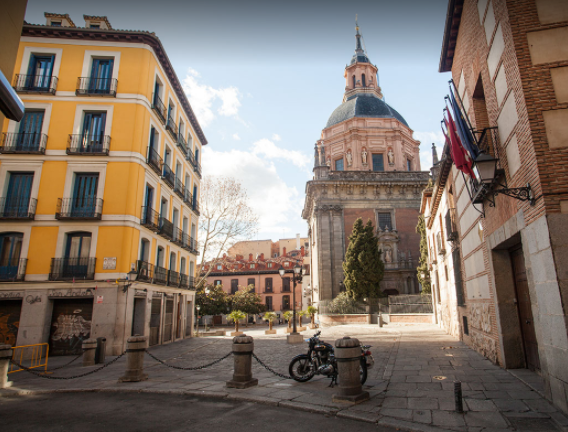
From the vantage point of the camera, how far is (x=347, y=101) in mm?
46531

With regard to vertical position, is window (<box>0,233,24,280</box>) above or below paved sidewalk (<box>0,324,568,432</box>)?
above

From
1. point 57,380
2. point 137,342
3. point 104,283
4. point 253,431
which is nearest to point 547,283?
point 253,431

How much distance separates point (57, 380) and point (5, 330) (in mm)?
7908

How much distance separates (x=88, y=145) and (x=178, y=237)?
25.0ft

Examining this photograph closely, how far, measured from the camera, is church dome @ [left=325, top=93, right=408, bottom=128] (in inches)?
1690

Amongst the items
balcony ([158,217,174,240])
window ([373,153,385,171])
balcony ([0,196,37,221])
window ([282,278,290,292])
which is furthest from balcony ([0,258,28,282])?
window ([282,278,290,292])

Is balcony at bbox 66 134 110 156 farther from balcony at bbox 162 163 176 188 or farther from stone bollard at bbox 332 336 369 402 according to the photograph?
stone bollard at bbox 332 336 369 402

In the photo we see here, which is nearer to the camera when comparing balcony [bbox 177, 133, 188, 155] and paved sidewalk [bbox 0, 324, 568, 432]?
paved sidewalk [bbox 0, 324, 568, 432]

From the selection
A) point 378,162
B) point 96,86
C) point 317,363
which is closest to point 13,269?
point 96,86

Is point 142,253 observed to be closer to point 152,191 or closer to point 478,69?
point 152,191

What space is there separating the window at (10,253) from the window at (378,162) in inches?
1339

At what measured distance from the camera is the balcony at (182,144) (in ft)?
73.3

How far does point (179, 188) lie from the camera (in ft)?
72.8

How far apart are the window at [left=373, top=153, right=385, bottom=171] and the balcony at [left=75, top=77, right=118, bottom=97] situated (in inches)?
1180
